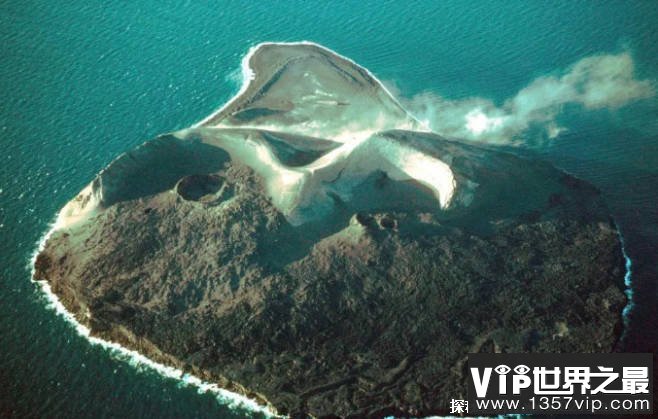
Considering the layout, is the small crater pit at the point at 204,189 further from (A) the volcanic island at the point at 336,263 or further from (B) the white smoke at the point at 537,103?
(B) the white smoke at the point at 537,103

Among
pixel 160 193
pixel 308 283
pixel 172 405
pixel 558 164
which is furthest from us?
pixel 558 164

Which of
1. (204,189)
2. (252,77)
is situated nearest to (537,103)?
(252,77)

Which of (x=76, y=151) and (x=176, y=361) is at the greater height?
(x=76, y=151)

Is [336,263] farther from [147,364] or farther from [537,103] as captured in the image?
[537,103]

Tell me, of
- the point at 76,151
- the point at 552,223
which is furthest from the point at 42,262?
the point at 552,223

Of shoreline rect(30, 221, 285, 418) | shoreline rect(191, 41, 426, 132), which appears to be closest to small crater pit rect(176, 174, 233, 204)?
shoreline rect(191, 41, 426, 132)

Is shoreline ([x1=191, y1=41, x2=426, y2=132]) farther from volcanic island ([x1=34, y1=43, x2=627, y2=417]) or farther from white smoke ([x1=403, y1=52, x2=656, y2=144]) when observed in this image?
volcanic island ([x1=34, y1=43, x2=627, y2=417])

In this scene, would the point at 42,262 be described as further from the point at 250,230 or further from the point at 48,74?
the point at 48,74
